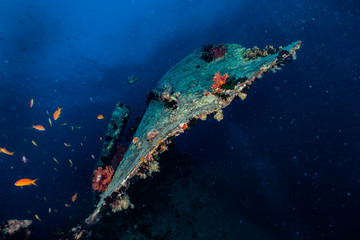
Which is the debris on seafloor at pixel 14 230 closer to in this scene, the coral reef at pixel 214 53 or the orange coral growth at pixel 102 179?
the orange coral growth at pixel 102 179

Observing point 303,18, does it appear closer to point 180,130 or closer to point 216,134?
point 216,134

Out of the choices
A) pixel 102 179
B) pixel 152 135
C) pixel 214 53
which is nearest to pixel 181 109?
pixel 152 135

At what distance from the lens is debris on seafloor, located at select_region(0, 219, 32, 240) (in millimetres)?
7449

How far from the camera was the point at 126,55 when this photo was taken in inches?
1396

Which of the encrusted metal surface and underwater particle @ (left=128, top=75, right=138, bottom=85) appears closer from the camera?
the encrusted metal surface

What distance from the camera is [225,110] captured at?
21859 mm

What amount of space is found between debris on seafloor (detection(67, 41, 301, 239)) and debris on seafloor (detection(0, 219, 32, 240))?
4274 millimetres

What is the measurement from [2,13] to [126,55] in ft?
57.0

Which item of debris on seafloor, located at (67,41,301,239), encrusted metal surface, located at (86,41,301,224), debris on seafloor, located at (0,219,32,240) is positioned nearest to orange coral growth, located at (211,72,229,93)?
debris on seafloor, located at (67,41,301,239)

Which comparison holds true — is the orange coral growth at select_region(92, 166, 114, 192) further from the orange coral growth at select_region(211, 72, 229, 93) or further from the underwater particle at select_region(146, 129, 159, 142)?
the orange coral growth at select_region(211, 72, 229, 93)

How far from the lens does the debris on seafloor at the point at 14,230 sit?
7.45 m

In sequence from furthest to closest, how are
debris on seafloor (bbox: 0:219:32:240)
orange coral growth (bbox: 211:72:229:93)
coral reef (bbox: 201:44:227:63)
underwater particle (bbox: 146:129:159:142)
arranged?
coral reef (bbox: 201:44:227:63)
debris on seafloor (bbox: 0:219:32:240)
orange coral growth (bbox: 211:72:229:93)
underwater particle (bbox: 146:129:159:142)

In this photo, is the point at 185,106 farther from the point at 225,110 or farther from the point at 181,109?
the point at 225,110

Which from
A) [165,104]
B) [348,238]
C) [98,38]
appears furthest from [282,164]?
[98,38]
